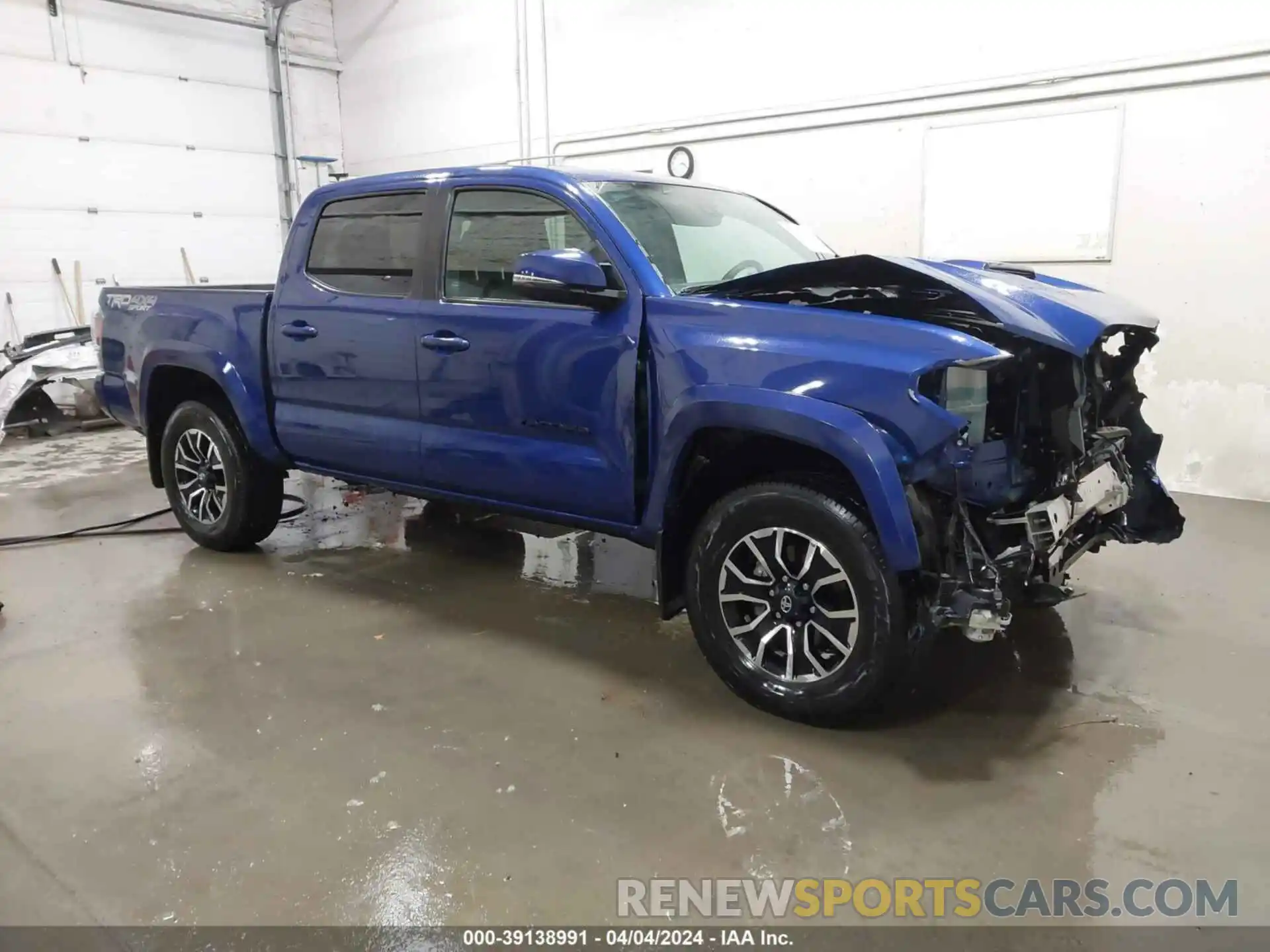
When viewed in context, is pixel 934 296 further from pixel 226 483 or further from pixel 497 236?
pixel 226 483

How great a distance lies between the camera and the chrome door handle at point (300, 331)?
3.90 metres

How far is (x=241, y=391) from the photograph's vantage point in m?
4.18

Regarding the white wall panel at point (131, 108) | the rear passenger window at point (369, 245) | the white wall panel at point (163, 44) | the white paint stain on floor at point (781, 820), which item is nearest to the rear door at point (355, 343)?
the rear passenger window at point (369, 245)

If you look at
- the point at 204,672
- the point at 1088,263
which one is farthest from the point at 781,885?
the point at 1088,263

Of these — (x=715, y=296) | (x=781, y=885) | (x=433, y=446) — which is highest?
(x=715, y=296)

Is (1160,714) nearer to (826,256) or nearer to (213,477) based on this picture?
(826,256)

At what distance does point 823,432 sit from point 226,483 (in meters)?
3.24

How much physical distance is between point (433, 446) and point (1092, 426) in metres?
2.46

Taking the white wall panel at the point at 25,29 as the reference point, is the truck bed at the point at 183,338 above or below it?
below

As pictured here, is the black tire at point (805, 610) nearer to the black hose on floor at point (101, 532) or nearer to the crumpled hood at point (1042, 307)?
the crumpled hood at point (1042, 307)

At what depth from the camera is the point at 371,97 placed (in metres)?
11.0

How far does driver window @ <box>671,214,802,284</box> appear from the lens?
3.24 metres

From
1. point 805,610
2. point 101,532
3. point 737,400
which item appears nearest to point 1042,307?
point 737,400

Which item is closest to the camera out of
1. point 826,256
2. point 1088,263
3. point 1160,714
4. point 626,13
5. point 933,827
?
point 933,827
